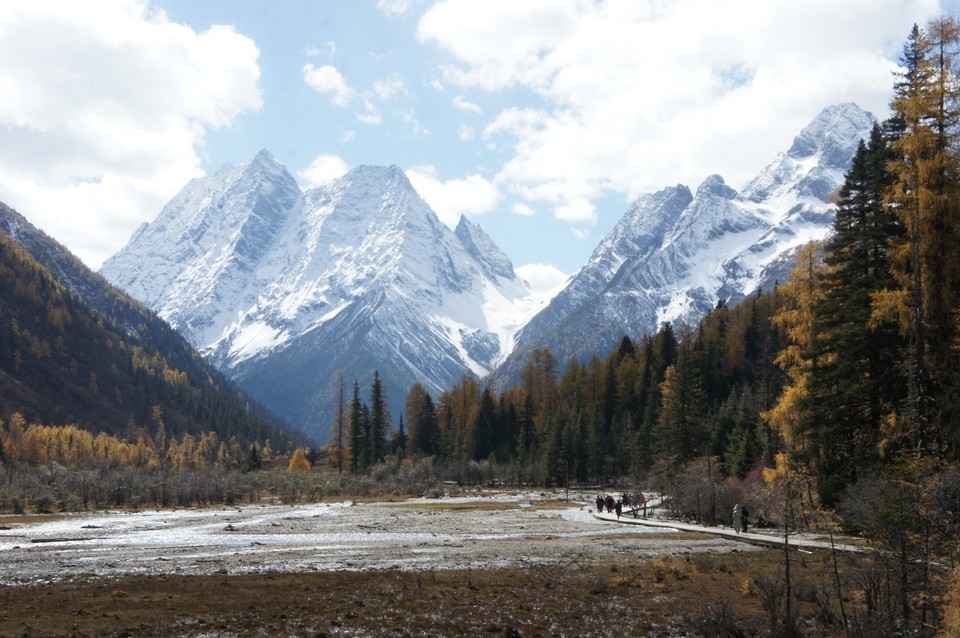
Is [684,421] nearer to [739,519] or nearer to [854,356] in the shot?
[739,519]

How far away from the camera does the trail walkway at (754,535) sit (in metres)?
32.6

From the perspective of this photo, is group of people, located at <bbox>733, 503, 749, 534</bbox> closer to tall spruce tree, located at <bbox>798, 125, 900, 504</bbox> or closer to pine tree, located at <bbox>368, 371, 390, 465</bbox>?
tall spruce tree, located at <bbox>798, 125, 900, 504</bbox>

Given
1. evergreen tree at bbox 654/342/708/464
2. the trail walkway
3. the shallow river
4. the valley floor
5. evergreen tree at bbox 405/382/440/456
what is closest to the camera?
the valley floor

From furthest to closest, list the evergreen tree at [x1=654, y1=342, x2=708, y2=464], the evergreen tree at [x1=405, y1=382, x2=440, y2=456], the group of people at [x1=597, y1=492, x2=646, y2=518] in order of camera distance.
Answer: the evergreen tree at [x1=405, y1=382, x2=440, y2=456] → the evergreen tree at [x1=654, y1=342, x2=708, y2=464] → the group of people at [x1=597, y1=492, x2=646, y2=518]

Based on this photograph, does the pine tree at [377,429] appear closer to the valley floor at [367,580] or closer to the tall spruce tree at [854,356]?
the valley floor at [367,580]

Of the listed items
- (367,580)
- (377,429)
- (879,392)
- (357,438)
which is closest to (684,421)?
(879,392)

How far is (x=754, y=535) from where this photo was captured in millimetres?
41562

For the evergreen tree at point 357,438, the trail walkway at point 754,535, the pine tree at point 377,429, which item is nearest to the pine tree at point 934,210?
the trail walkway at point 754,535

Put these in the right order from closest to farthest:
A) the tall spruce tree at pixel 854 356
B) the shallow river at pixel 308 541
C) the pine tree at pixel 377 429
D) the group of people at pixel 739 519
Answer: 1. the shallow river at pixel 308 541
2. the tall spruce tree at pixel 854 356
3. the group of people at pixel 739 519
4. the pine tree at pixel 377 429

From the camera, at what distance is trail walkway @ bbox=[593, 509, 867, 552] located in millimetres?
32628

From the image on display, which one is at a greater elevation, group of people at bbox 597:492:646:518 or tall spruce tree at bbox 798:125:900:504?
tall spruce tree at bbox 798:125:900:504

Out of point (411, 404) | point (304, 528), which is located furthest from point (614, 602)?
point (411, 404)

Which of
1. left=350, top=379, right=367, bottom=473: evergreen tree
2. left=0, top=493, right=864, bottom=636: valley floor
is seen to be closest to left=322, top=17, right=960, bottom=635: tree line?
left=0, top=493, right=864, bottom=636: valley floor

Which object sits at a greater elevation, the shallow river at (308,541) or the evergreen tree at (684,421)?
the evergreen tree at (684,421)
